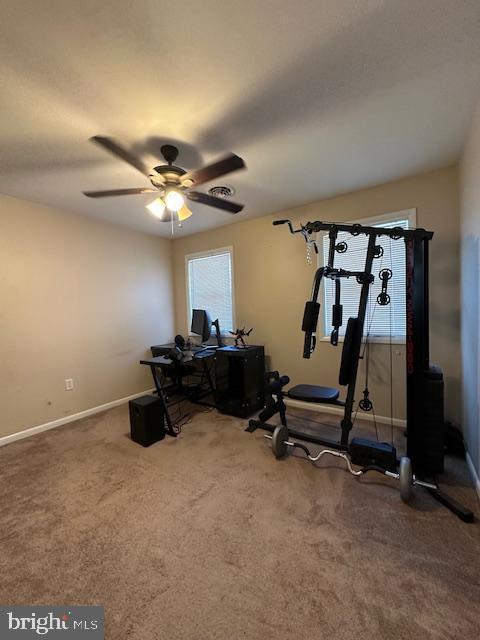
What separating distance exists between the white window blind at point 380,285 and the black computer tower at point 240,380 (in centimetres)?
116

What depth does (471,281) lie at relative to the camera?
2.04 metres

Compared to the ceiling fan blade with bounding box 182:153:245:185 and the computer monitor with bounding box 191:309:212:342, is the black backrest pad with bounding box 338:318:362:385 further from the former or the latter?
the computer monitor with bounding box 191:309:212:342

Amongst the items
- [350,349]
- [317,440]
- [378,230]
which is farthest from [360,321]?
[317,440]

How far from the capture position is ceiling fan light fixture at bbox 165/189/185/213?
6.61 feet

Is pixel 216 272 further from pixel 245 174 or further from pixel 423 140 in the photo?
pixel 423 140

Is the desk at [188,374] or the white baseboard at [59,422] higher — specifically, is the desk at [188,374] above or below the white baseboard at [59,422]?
above

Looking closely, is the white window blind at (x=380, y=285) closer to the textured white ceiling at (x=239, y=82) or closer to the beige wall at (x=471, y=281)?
the beige wall at (x=471, y=281)

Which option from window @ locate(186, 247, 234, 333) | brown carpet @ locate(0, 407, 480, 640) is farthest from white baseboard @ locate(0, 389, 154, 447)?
window @ locate(186, 247, 234, 333)

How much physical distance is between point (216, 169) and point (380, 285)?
2124mm

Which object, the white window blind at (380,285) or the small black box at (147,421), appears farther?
the white window blind at (380,285)

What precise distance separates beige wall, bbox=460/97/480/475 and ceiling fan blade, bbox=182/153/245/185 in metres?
1.57

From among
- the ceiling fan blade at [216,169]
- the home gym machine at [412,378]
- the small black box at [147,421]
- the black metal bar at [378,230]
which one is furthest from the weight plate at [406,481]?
the ceiling fan blade at [216,169]

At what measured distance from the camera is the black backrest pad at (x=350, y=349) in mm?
2227

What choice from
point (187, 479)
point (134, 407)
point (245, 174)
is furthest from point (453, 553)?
point (245, 174)
